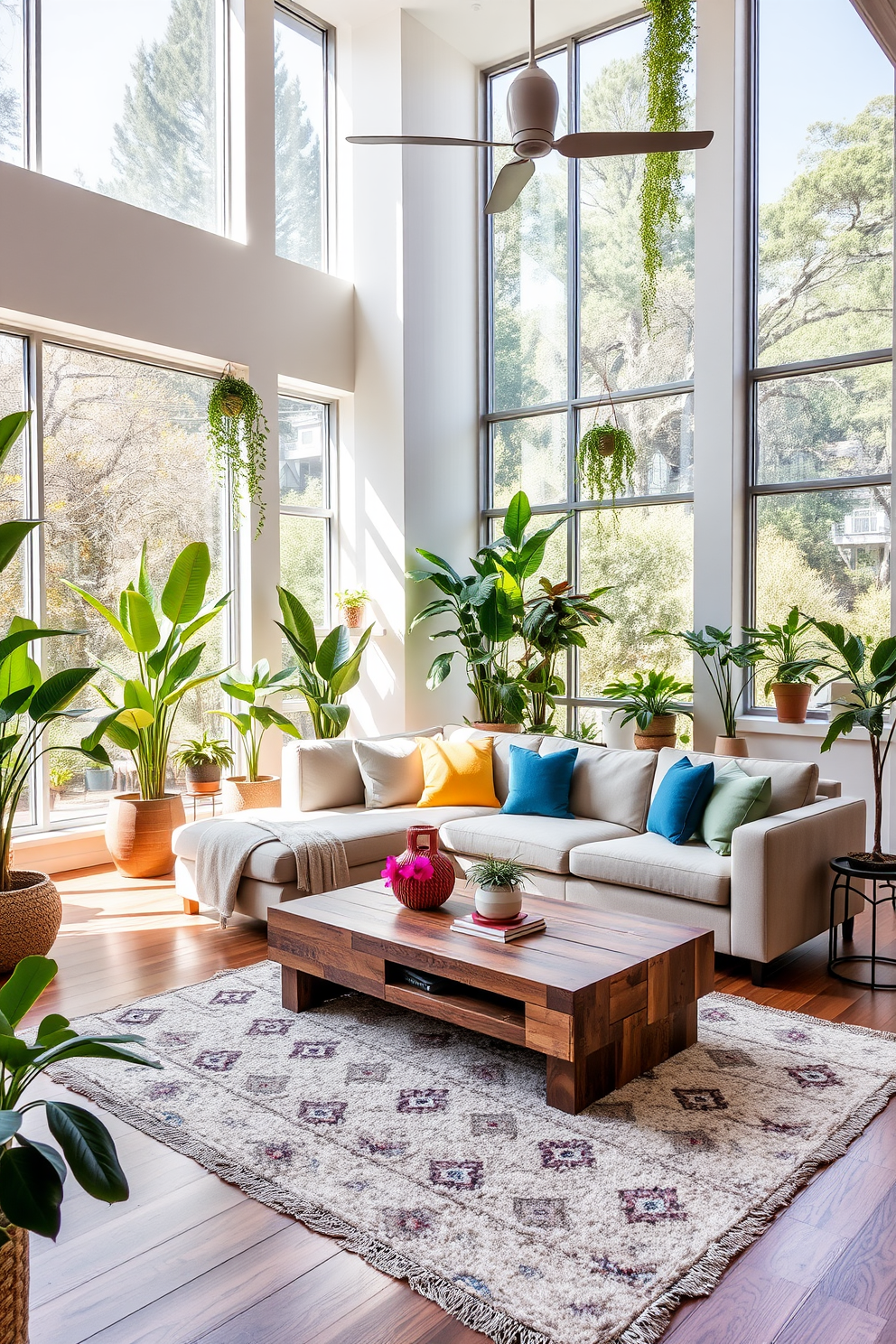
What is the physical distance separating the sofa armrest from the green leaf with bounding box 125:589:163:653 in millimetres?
3192

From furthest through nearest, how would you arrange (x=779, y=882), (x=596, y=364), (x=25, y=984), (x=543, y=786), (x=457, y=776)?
(x=596, y=364), (x=457, y=776), (x=543, y=786), (x=779, y=882), (x=25, y=984)

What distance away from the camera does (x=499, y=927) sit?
312 centimetres

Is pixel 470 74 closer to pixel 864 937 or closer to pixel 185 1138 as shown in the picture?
pixel 864 937

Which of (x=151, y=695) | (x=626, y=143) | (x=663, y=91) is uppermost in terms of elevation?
(x=663, y=91)

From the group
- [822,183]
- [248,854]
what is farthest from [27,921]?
[822,183]

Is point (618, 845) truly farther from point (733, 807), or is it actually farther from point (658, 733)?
point (658, 733)

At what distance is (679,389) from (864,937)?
379 centimetres

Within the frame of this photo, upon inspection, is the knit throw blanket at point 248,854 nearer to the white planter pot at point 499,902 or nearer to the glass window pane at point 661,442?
the white planter pot at point 499,902

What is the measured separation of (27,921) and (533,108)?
3.52m

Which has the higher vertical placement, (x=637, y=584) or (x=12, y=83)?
(x=12, y=83)

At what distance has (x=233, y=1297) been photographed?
6.45 feet

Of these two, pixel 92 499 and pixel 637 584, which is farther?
pixel 637 584

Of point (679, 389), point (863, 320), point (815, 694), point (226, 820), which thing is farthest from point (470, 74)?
point (226, 820)

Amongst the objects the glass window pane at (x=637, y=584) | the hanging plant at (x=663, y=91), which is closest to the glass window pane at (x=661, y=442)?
the glass window pane at (x=637, y=584)
